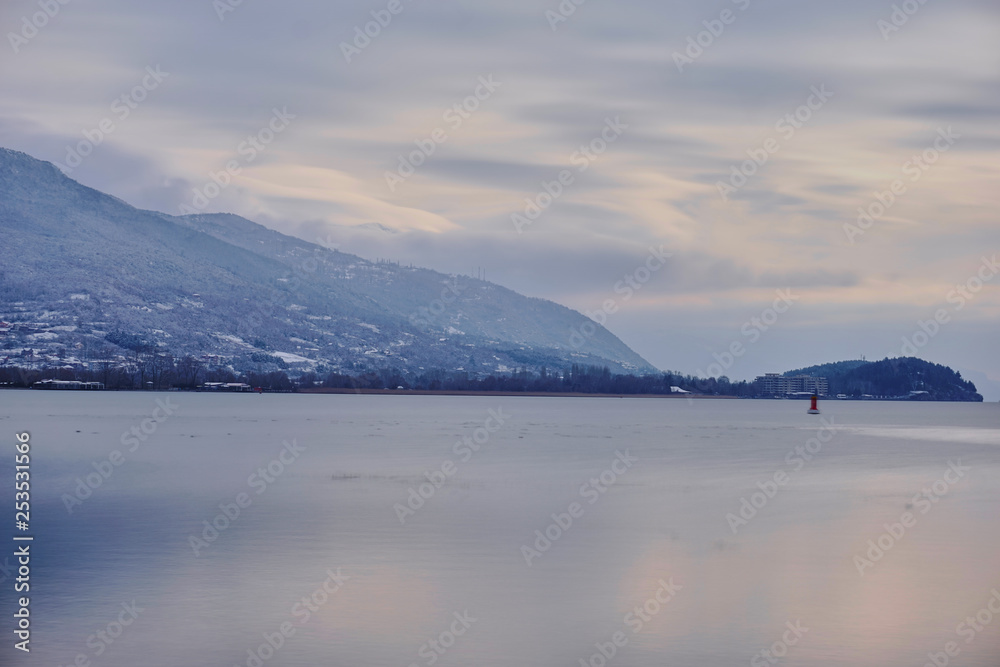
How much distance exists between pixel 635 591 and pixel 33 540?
18.5 m

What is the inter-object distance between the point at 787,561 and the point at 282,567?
14.7 metres

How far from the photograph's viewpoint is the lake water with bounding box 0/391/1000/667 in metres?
22.9

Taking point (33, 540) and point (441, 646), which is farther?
point (33, 540)

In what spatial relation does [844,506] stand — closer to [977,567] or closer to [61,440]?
[977,567]

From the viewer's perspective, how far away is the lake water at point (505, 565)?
2286cm

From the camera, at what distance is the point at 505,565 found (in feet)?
105

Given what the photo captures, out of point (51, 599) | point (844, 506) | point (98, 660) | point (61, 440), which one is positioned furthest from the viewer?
point (61, 440)

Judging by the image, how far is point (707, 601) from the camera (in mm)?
27172

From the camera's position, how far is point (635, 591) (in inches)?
1120

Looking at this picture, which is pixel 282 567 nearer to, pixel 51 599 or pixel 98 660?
pixel 51 599

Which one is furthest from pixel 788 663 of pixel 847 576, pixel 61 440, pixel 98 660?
pixel 61 440

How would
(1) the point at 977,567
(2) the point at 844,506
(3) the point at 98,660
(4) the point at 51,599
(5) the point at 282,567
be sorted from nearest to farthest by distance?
(3) the point at 98,660, (4) the point at 51,599, (5) the point at 282,567, (1) the point at 977,567, (2) the point at 844,506

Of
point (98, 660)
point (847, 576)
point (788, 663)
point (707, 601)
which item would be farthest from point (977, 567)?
point (98, 660)

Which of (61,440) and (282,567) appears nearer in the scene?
(282,567)
